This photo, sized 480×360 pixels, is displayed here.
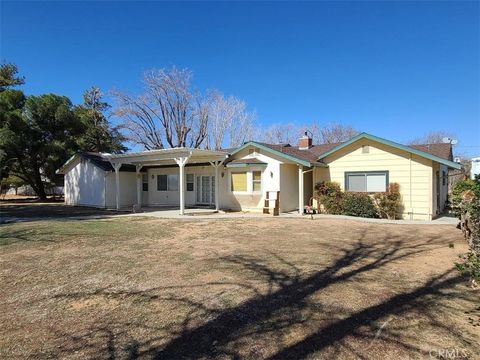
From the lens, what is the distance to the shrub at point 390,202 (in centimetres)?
1483

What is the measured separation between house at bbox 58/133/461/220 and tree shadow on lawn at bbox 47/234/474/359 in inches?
391

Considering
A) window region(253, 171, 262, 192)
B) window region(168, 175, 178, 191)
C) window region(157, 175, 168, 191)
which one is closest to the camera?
window region(253, 171, 262, 192)

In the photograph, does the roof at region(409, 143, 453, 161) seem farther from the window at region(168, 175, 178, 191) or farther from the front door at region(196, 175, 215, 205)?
the window at region(168, 175, 178, 191)

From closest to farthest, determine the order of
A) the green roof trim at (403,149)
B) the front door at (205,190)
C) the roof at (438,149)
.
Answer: the green roof trim at (403,149) → the roof at (438,149) → the front door at (205,190)

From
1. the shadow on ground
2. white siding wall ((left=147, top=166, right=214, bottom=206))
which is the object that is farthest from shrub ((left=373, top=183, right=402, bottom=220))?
the shadow on ground

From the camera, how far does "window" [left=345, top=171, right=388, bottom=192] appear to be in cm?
Answer: 1562

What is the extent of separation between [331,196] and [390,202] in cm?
266

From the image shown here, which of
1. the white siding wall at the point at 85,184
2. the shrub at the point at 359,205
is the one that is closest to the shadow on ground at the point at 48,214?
the white siding wall at the point at 85,184

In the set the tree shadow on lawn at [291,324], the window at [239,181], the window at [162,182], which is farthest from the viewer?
the window at [162,182]

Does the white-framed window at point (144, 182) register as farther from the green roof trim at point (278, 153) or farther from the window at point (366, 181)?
the window at point (366, 181)

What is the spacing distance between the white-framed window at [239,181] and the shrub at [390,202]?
650 cm

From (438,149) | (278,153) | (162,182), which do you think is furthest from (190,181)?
(438,149)

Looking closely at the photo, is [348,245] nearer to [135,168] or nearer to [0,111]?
[135,168]

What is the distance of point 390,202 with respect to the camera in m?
14.8
